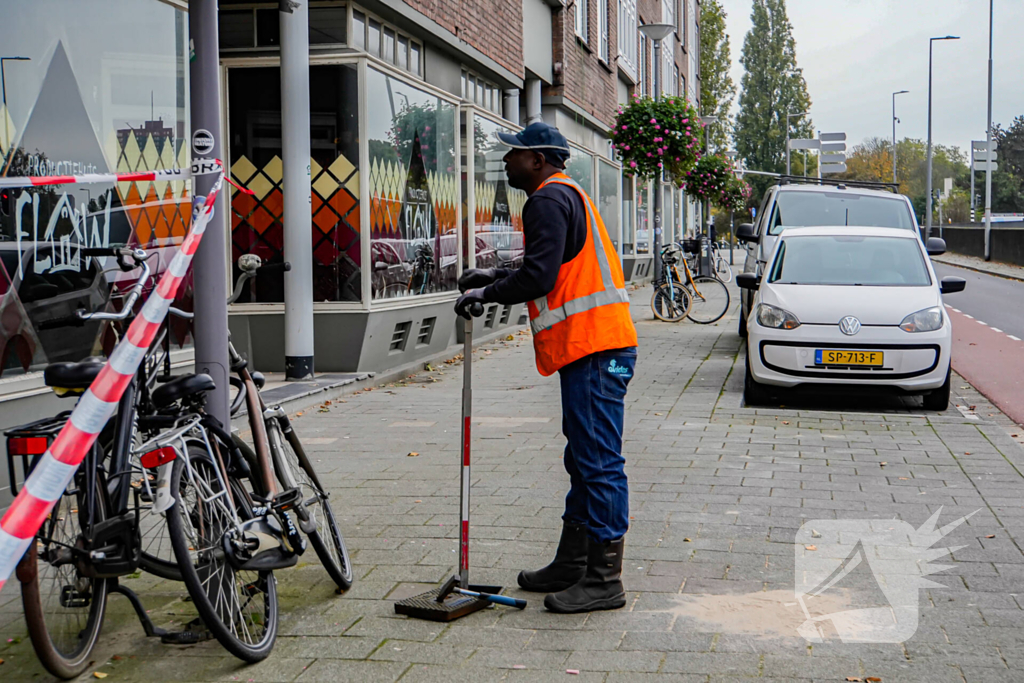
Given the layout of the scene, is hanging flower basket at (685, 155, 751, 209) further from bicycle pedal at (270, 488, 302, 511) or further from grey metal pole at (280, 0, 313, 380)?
bicycle pedal at (270, 488, 302, 511)

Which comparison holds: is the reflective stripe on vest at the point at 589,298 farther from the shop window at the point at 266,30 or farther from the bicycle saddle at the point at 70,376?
the shop window at the point at 266,30

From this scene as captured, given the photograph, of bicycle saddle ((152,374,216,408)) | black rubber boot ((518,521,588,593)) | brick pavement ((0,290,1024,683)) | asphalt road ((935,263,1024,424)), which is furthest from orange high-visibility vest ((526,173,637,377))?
asphalt road ((935,263,1024,424))

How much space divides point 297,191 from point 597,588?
7.10m

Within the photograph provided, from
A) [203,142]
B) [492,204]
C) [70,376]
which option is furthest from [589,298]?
[492,204]

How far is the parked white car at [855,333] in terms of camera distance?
32.2 ft

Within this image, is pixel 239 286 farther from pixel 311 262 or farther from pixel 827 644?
pixel 311 262

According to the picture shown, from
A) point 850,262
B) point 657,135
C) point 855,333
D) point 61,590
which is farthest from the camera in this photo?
point 657,135

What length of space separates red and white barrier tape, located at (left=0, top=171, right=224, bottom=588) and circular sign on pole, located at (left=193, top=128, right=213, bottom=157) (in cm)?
194

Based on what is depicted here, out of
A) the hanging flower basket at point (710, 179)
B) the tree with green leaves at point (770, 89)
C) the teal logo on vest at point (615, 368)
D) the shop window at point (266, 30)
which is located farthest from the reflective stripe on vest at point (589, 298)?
the tree with green leaves at point (770, 89)

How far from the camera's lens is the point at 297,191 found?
10.8 meters

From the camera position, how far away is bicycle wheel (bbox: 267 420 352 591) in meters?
4.59

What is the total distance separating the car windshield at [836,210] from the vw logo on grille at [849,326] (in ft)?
13.6

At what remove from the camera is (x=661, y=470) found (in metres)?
7.20

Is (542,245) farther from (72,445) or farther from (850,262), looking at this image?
(850,262)
